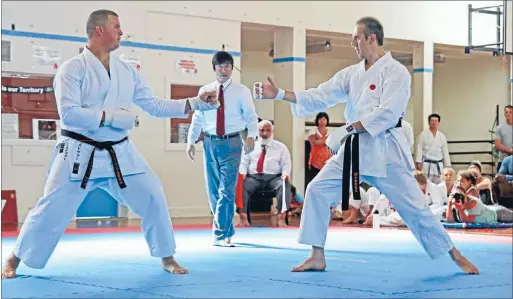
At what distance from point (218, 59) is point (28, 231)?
2634 millimetres

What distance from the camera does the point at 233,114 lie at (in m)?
6.34

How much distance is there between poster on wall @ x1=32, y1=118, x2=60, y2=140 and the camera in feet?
33.6

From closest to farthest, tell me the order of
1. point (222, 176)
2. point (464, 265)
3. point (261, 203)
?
1. point (464, 265)
2. point (222, 176)
3. point (261, 203)

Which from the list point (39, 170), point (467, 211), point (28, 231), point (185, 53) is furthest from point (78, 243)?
point (185, 53)

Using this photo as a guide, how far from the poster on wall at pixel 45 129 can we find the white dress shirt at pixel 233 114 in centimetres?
447

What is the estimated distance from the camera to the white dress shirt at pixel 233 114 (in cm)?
631

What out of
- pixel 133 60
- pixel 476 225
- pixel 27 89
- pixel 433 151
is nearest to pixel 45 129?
pixel 27 89

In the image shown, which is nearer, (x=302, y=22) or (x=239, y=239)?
(x=239, y=239)

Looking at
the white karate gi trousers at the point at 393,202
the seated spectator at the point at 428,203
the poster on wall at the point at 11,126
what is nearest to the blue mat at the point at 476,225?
the seated spectator at the point at 428,203

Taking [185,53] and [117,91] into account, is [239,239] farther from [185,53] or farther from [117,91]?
[185,53]

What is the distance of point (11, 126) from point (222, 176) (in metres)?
4.81

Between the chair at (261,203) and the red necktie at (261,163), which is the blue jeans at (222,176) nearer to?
the red necktie at (261,163)

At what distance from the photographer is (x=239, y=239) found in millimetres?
7227

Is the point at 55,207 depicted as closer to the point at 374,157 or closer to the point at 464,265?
the point at 374,157
